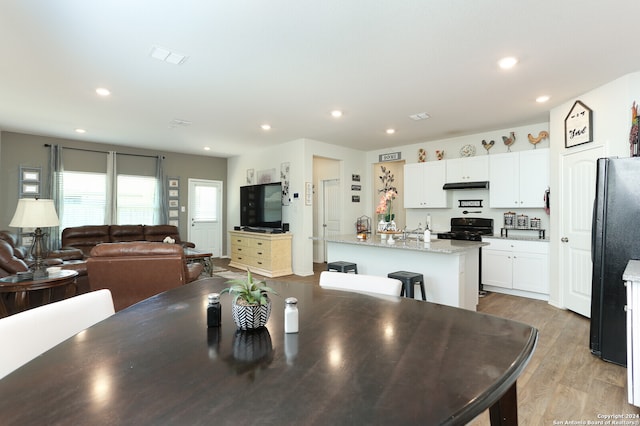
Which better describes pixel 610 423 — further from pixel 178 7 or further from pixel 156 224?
pixel 156 224

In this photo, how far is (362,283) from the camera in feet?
5.96

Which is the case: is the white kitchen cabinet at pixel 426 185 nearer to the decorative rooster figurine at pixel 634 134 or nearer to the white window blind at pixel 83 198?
the decorative rooster figurine at pixel 634 134

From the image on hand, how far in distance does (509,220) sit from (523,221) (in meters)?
0.21

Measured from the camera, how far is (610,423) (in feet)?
6.28

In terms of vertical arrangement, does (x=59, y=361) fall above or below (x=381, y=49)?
below

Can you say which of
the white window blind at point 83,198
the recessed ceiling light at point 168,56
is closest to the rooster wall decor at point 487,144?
the recessed ceiling light at point 168,56

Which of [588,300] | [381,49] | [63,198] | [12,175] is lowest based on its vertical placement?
[588,300]

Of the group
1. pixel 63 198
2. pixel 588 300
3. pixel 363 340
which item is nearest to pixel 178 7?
pixel 363 340

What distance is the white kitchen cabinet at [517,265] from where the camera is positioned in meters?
4.48

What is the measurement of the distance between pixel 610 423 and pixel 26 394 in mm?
2759

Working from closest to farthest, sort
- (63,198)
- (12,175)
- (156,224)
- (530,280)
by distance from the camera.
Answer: (530,280) → (12,175) → (63,198) → (156,224)

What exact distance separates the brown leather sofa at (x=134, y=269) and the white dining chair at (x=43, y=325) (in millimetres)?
1759

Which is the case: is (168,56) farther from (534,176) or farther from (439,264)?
(534,176)

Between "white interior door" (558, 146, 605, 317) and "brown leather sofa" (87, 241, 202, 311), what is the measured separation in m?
4.35
